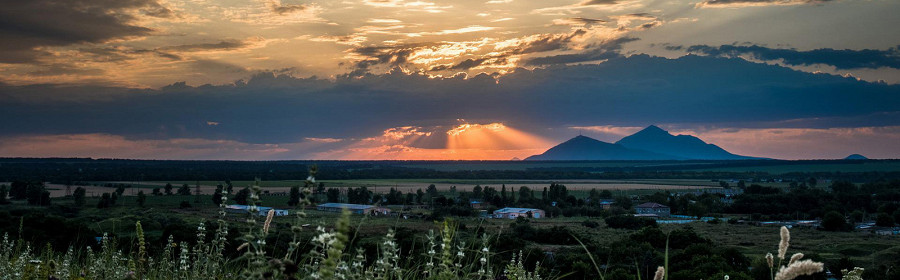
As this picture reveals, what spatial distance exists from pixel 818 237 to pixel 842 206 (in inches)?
1973

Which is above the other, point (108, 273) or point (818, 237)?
point (108, 273)

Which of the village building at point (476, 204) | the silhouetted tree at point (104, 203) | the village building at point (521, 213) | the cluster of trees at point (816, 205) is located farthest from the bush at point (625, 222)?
the silhouetted tree at point (104, 203)

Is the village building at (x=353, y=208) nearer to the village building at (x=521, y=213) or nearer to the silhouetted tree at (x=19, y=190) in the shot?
the village building at (x=521, y=213)

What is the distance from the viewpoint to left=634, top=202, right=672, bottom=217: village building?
147 metres

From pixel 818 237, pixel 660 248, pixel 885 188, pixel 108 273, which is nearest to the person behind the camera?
pixel 108 273

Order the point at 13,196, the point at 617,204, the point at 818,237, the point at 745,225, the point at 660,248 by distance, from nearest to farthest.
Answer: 1. the point at 660,248
2. the point at 818,237
3. the point at 745,225
4. the point at 13,196
5. the point at 617,204

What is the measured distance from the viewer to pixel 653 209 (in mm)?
152125

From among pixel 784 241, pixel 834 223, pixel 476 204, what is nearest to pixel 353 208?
pixel 784 241

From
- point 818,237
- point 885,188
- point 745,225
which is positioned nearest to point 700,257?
point 818,237

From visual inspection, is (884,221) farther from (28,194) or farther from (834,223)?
(28,194)

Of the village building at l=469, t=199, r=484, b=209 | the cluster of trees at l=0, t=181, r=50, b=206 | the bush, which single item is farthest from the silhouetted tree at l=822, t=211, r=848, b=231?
the cluster of trees at l=0, t=181, r=50, b=206

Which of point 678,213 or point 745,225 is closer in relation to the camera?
point 745,225

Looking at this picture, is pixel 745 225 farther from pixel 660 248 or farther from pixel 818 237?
pixel 660 248

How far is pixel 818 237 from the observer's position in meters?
96.6
